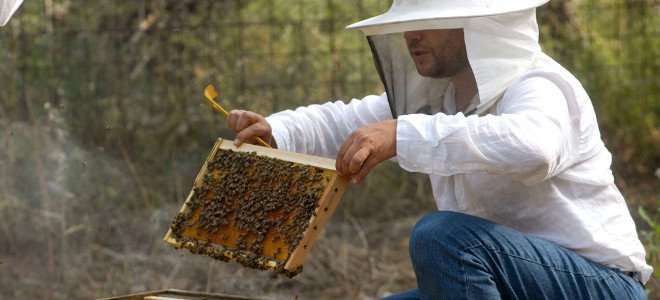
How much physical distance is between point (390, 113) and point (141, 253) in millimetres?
2435

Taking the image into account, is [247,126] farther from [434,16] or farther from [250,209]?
[434,16]

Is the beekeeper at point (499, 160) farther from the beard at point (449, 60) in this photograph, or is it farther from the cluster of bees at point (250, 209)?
the cluster of bees at point (250, 209)

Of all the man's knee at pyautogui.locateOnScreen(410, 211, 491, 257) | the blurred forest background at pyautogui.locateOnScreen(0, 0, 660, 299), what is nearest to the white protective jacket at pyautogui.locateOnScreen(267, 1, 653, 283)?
the man's knee at pyautogui.locateOnScreen(410, 211, 491, 257)

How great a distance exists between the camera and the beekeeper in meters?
2.58

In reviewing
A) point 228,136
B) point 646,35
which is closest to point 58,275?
point 228,136

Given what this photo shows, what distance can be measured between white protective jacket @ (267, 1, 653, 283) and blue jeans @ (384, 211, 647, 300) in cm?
10

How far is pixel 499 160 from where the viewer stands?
2545 millimetres

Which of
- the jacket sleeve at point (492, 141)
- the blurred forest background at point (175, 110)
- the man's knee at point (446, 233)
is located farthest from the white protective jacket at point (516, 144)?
the blurred forest background at point (175, 110)

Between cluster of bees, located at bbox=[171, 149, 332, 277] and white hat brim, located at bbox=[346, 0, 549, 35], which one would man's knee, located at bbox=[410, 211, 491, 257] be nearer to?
cluster of bees, located at bbox=[171, 149, 332, 277]

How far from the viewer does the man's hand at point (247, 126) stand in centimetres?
304

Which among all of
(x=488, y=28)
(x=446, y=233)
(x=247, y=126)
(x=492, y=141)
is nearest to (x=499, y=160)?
(x=492, y=141)

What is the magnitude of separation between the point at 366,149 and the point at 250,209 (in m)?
0.48

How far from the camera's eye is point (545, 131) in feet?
8.39

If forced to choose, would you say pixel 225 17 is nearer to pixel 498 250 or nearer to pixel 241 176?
pixel 241 176
